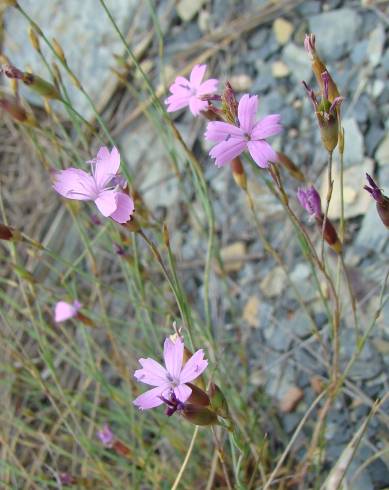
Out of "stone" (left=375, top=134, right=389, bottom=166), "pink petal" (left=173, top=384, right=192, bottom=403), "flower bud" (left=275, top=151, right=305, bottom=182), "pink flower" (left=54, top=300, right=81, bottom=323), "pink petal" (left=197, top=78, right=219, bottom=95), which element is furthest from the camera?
"stone" (left=375, top=134, right=389, bottom=166)

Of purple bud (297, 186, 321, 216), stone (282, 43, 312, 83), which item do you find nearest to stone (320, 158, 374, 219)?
stone (282, 43, 312, 83)

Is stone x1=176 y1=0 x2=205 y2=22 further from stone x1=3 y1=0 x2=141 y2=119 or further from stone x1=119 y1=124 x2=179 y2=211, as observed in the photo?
stone x1=119 y1=124 x2=179 y2=211

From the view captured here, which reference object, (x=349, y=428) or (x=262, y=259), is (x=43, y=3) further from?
(x=349, y=428)

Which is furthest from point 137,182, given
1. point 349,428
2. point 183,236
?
point 349,428

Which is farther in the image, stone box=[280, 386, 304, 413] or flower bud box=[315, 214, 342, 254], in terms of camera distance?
stone box=[280, 386, 304, 413]

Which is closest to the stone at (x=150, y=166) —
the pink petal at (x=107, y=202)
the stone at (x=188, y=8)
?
the stone at (x=188, y=8)

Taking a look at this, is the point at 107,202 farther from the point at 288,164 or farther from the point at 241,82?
the point at 241,82
